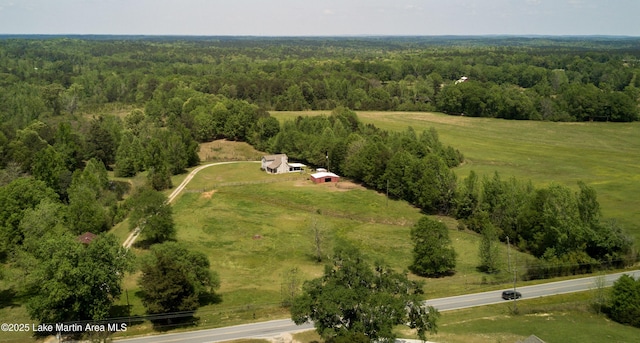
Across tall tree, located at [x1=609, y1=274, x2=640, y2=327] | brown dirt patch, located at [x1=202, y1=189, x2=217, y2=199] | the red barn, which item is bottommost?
brown dirt patch, located at [x1=202, y1=189, x2=217, y2=199]

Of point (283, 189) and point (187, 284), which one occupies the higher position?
point (187, 284)

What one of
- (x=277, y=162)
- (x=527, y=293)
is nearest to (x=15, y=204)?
(x=277, y=162)

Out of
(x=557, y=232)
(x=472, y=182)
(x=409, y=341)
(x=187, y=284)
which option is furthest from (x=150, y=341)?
(x=472, y=182)

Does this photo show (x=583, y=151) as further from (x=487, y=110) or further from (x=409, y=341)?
(x=409, y=341)

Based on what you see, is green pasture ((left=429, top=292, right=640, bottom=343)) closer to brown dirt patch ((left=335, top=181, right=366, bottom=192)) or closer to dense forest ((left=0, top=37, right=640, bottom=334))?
dense forest ((left=0, top=37, right=640, bottom=334))

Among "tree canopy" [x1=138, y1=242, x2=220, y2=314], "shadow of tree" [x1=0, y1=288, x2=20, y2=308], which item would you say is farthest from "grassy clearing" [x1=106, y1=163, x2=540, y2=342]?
"shadow of tree" [x1=0, y1=288, x2=20, y2=308]

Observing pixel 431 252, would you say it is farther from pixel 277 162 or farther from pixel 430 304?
pixel 277 162
